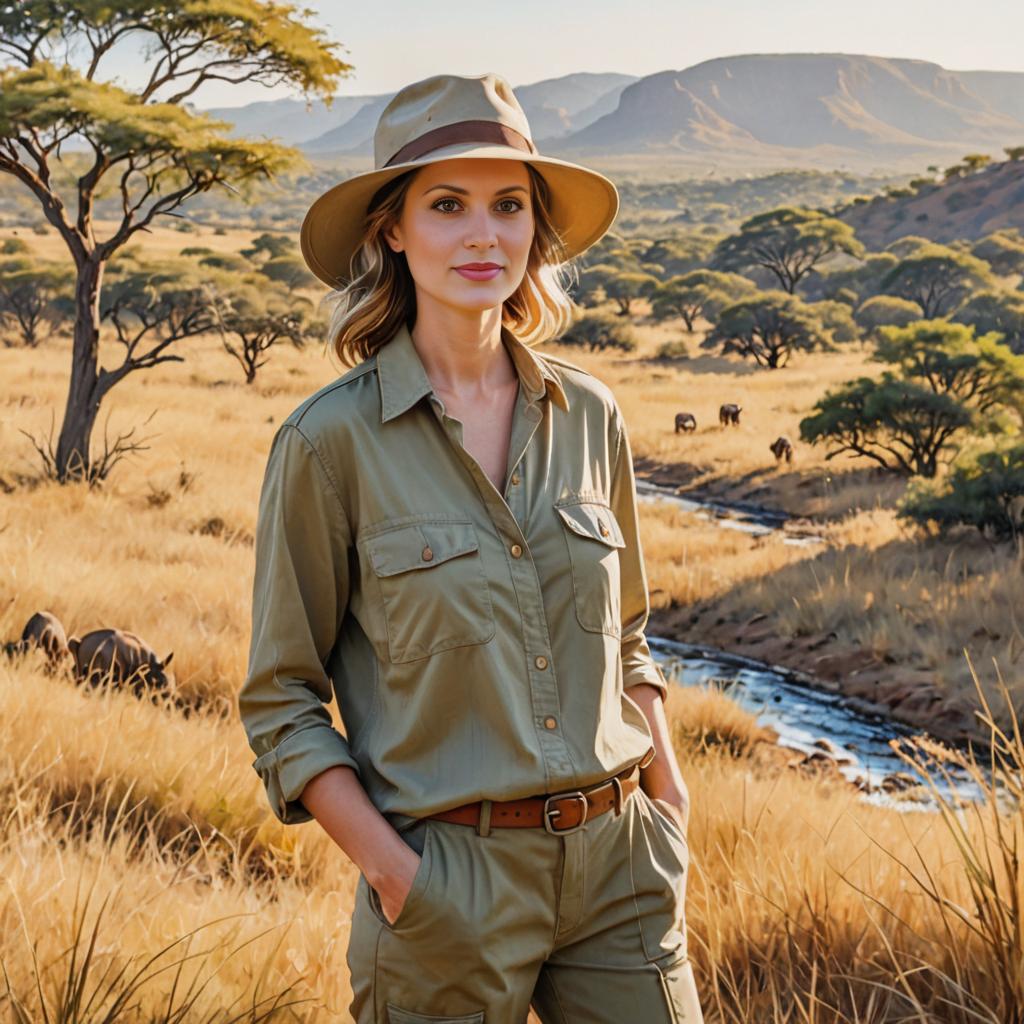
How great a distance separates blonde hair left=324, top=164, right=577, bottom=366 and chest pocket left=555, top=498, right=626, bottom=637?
323mm

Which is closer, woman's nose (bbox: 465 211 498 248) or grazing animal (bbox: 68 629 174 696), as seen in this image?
woman's nose (bbox: 465 211 498 248)

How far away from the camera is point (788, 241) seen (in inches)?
1734

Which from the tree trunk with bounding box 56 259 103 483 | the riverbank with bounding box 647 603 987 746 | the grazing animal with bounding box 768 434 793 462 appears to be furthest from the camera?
the grazing animal with bounding box 768 434 793 462

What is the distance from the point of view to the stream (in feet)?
24.3

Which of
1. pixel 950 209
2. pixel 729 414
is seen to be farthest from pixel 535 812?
pixel 950 209

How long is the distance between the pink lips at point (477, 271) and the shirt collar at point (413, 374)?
15 cm

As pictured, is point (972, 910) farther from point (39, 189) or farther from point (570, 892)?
point (39, 189)

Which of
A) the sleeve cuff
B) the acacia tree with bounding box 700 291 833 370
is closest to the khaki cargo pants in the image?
the sleeve cuff

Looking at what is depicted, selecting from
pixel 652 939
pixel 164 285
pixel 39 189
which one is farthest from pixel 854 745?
pixel 164 285

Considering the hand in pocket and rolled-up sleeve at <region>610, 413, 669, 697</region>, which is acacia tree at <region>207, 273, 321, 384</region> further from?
the hand in pocket

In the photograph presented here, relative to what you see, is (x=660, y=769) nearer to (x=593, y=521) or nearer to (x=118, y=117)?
(x=593, y=521)

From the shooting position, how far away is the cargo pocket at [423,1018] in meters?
1.74

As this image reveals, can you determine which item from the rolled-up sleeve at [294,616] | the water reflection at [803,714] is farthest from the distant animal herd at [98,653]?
the rolled-up sleeve at [294,616]

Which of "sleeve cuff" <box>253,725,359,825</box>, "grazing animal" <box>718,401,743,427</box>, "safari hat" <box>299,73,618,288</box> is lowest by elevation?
"grazing animal" <box>718,401,743,427</box>
